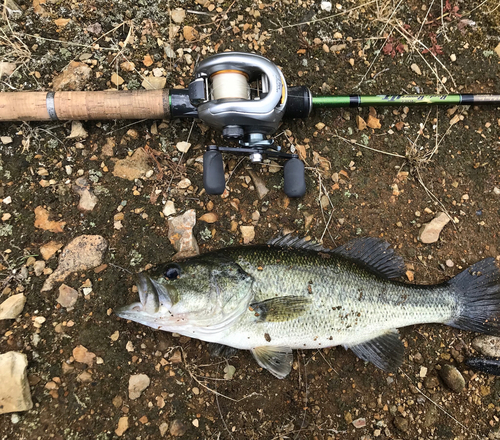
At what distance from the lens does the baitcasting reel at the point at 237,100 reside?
230 centimetres

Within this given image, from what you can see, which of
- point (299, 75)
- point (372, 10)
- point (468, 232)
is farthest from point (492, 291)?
point (372, 10)

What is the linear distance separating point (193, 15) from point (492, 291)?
3390 mm

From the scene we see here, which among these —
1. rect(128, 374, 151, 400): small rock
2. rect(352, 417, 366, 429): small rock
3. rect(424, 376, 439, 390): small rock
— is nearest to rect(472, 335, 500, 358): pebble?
rect(424, 376, 439, 390): small rock

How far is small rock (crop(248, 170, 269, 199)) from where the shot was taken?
2.98 m

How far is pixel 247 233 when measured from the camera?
291cm

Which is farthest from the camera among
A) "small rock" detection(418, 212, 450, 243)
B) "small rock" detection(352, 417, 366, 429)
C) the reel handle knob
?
"small rock" detection(418, 212, 450, 243)

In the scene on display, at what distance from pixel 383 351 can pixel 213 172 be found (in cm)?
188

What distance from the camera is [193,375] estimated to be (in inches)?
106

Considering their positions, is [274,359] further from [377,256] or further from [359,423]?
[377,256]

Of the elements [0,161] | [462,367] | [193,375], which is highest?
[0,161]

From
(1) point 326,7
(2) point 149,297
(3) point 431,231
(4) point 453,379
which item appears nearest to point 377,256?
(3) point 431,231

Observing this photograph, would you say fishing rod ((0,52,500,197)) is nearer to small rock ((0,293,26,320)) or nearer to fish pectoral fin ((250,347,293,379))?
fish pectoral fin ((250,347,293,379))

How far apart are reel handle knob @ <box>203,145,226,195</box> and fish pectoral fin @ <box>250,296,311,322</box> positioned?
86 centimetres

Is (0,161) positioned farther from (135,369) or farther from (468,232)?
(468,232)
